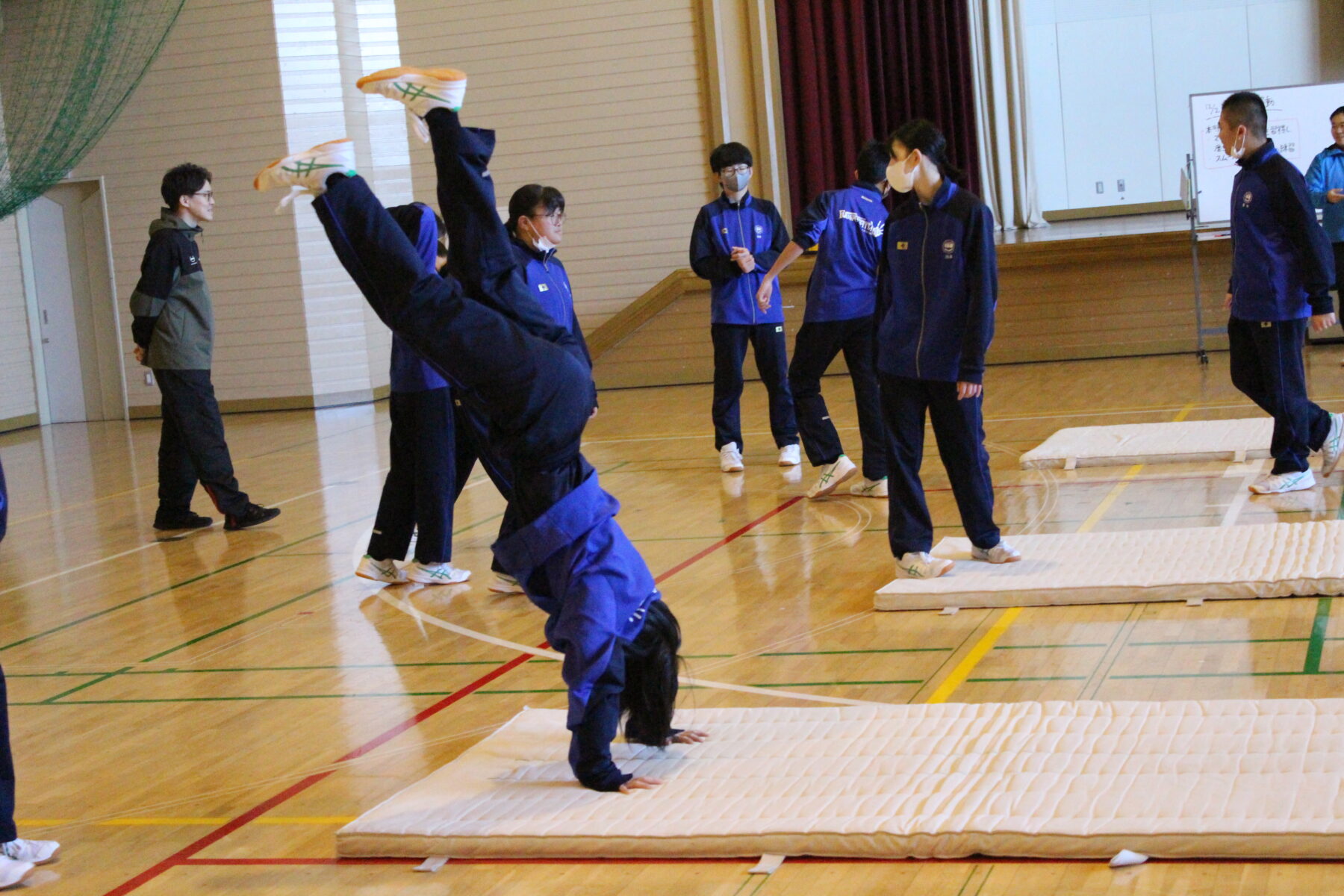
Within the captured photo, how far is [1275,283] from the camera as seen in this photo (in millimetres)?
5527

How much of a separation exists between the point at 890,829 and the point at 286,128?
11.6m

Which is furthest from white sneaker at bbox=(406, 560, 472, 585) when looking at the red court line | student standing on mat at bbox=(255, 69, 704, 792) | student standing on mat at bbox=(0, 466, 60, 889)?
student standing on mat at bbox=(0, 466, 60, 889)

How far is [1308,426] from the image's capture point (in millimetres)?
5801

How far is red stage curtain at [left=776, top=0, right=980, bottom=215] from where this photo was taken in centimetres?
1316

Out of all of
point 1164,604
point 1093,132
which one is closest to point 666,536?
point 1164,604

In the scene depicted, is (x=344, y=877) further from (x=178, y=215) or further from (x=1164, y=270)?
(x=1164, y=270)

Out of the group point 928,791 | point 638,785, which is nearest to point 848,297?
point 638,785

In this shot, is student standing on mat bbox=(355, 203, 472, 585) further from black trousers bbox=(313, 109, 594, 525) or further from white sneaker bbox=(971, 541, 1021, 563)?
white sneaker bbox=(971, 541, 1021, 563)

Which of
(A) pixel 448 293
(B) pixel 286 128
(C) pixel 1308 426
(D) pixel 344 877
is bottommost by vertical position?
(D) pixel 344 877

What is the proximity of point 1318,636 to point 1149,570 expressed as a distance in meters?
0.74

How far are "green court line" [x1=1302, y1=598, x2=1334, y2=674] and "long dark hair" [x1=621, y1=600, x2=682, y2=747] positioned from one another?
159 cm

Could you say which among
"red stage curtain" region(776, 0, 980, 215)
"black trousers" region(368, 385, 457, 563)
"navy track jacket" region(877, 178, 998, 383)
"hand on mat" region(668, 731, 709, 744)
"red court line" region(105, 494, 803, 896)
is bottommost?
"red court line" region(105, 494, 803, 896)

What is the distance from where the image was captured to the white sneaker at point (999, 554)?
16.0 ft

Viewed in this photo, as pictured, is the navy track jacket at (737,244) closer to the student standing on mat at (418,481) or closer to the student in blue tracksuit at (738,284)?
the student in blue tracksuit at (738,284)
